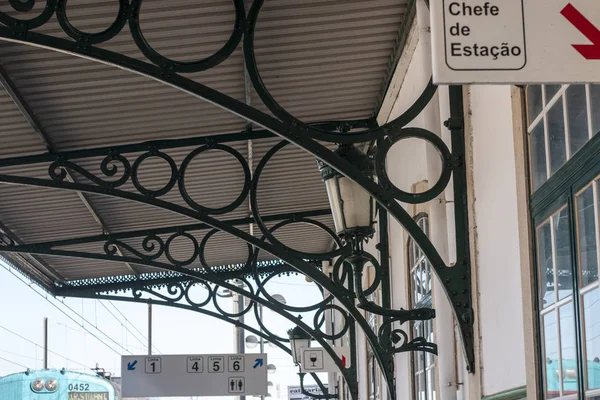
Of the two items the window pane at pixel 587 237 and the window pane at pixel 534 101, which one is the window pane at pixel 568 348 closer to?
the window pane at pixel 587 237

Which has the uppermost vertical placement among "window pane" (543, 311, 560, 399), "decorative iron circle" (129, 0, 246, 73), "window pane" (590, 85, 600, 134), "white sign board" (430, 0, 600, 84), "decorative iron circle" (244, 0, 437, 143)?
"decorative iron circle" (129, 0, 246, 73)

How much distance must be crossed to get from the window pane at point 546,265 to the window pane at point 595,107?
2.17 feet

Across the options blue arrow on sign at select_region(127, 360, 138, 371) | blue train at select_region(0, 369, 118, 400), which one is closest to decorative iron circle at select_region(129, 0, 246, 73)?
blue arrow on sign at select_region(127, 360, 138, 371)

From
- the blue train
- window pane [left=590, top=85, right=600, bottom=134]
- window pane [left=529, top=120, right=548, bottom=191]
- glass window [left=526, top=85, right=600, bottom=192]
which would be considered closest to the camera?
window pane [left=590, top=85, right=600, bottom=134]

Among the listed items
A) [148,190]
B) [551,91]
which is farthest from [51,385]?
[551,91]

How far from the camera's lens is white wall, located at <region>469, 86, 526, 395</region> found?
4.62m

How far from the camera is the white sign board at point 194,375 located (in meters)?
14.7

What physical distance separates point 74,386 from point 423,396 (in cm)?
1097

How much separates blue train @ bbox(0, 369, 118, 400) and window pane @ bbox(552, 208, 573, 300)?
13955 mm

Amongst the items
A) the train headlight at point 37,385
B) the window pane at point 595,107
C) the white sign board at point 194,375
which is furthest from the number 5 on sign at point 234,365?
the window pane at point 595,107

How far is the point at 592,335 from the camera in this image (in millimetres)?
3463

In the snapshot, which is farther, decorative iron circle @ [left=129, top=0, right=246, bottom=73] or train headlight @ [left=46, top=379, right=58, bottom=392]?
train headlight @ [left=46, top=379, right=58, bottom=392]

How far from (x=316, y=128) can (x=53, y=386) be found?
1264 centimetres

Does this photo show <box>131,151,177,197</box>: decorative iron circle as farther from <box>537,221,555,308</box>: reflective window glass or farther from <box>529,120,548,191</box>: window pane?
A: <box>537,221,555,308</box>: reflective window glass
